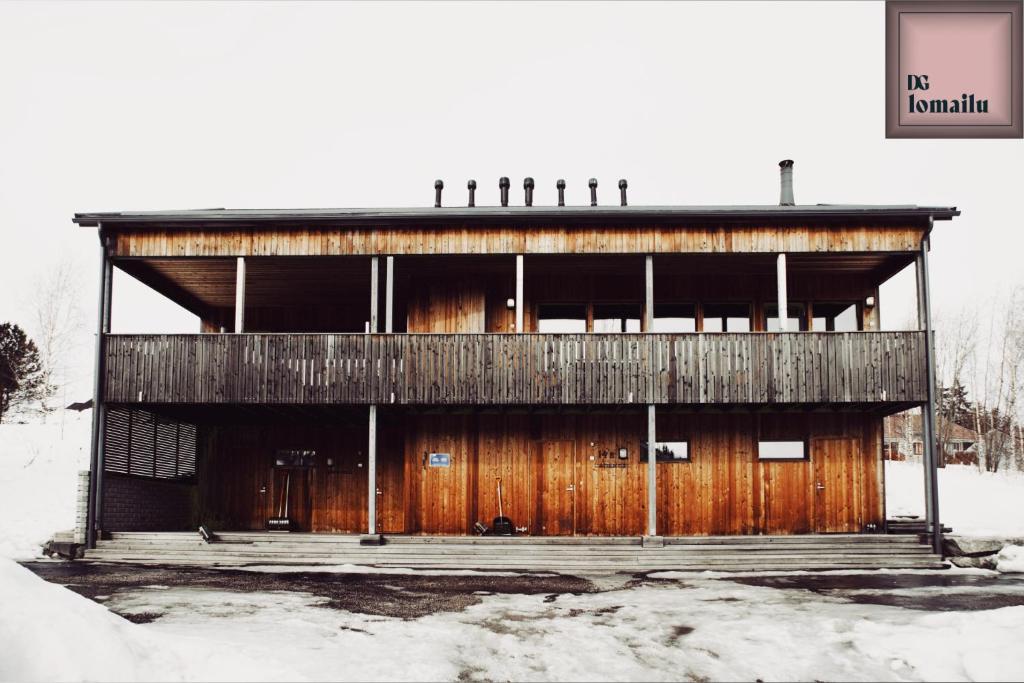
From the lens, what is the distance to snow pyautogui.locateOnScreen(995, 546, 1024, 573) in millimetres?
16516

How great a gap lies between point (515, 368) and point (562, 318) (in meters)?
2.80

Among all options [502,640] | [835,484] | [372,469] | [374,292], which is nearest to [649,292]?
[374,292]

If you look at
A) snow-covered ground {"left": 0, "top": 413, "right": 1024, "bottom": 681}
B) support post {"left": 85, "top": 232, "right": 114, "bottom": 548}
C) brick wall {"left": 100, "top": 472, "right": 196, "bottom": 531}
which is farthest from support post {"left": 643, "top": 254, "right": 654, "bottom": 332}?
brick wall {"left": 100, "top": 472, "right": 196, "bottom": 531}

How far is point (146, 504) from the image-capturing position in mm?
20562

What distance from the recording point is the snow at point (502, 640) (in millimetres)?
7324

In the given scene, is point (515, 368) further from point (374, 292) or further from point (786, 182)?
point (786, 182)

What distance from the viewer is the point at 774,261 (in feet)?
64.8

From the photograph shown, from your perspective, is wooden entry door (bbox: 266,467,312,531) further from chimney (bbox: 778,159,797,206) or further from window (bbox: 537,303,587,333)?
chimney (bbox: 778,159,797,206)

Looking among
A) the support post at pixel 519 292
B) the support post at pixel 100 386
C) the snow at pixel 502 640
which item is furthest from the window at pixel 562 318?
the snow at pixel 502 640

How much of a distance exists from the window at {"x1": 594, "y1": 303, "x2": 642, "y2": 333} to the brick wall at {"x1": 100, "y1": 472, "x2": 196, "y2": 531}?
10463 mm

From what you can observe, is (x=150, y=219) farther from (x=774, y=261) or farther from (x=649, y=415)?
(x=774, y=261)

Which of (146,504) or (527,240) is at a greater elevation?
(527,240)

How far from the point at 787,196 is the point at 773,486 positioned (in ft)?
22.1

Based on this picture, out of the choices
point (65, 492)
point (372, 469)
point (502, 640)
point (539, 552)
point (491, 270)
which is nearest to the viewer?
point (502, 640)
